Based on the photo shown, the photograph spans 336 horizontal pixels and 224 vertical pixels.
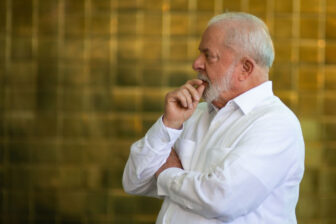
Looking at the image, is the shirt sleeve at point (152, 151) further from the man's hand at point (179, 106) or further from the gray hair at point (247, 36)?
the gray hair at point (247, 36)

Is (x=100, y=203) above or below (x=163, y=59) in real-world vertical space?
below

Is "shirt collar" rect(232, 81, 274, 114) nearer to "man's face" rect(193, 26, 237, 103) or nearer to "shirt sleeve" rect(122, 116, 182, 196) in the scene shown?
"man's face" rect(193, 26, 237, 103)

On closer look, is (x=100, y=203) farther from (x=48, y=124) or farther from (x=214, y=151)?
(x=214, y=151)

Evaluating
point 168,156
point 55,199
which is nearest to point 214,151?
point 168,156

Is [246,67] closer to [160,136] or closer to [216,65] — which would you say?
[216,65]

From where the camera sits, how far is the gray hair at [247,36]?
177 cm

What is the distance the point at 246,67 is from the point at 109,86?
5.23 ft

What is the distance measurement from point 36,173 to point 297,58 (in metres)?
1.76

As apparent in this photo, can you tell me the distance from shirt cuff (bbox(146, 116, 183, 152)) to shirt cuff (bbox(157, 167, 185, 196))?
82 mm

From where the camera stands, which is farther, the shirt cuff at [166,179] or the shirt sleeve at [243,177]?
the shirt cuff at [166,179]

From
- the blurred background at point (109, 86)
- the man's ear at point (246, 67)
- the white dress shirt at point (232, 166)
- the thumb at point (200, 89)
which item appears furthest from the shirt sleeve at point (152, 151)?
the blurred background at point (109, 86)

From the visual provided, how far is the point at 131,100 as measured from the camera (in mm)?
3262

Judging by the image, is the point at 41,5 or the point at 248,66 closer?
the point at 248,66

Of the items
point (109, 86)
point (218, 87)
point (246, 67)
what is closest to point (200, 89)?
point (218, 87)
